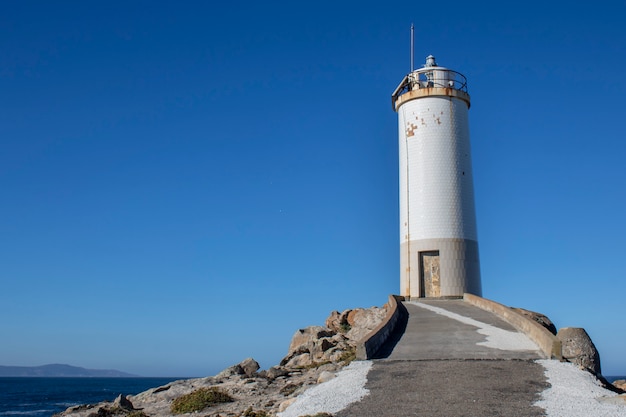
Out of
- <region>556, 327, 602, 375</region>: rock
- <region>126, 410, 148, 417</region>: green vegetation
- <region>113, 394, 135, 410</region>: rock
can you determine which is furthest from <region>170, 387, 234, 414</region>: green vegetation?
<region>556, 327, 602, 375</region>: rock

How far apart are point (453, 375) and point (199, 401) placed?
5957mm

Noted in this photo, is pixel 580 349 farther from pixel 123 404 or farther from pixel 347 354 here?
pixel 123 404

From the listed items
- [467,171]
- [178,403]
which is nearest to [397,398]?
[178,403]

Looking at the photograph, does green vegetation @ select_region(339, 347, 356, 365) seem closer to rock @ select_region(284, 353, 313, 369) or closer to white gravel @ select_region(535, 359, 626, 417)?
rock @ select_region(284, 353, 313, 369)

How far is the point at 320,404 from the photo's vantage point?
1141 cm

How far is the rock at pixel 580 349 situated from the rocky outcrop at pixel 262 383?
5.63 meters

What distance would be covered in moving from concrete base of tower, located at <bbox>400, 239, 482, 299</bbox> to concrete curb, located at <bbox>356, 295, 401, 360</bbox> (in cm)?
695

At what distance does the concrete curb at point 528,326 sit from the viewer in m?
15.0

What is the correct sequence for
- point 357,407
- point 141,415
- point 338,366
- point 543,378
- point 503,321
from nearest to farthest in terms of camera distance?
point 357,407 < point 543,378 < point 141,415 < point 338,366 < point 503,321

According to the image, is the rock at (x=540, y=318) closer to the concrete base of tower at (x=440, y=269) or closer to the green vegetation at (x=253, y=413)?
the concrete base of tower at (x=440, y=269)

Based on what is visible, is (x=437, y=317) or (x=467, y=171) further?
(x=467, y=171)

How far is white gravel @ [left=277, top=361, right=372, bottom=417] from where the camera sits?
11.1m

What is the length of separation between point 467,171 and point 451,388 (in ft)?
61.1

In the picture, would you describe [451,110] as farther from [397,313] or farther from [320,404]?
[320,404]
